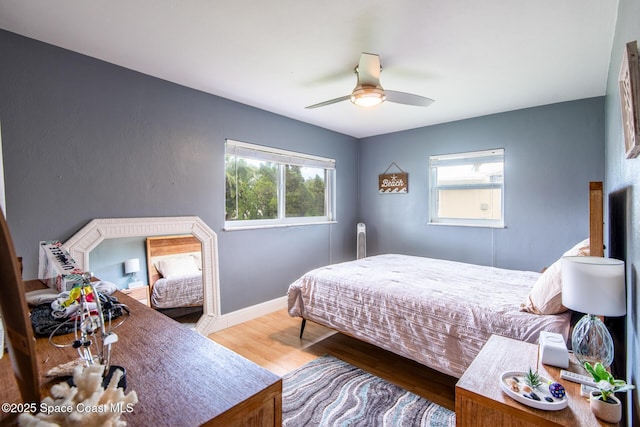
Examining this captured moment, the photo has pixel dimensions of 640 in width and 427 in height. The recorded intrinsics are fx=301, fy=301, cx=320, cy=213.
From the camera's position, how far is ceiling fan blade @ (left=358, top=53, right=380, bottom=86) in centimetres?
214

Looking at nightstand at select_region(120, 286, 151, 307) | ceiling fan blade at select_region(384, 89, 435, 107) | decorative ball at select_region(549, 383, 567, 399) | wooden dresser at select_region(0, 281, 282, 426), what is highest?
ceiling fan blade at select_region(384, 89, 435, 107)

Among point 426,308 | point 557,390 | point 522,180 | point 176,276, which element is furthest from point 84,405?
point 522,180

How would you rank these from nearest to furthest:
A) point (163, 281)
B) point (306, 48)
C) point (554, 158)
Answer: point (306, 48), point (163, 281), point (554, 158)

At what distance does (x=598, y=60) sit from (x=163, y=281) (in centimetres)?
406

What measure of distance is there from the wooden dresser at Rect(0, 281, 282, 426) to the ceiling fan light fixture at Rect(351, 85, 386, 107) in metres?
1.92

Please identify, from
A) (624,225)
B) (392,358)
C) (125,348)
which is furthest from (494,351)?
(125,348)

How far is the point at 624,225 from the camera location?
1409mm

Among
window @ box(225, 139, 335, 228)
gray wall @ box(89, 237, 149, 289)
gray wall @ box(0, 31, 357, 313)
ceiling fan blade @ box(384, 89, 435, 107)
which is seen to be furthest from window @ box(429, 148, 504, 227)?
gray wall @ box(89, 237, 149, 289)

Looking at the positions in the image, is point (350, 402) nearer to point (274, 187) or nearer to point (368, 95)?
point (368, 95)

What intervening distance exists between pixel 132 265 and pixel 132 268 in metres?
0.03

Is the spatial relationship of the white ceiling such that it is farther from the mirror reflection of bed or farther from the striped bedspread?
the striped bedspread

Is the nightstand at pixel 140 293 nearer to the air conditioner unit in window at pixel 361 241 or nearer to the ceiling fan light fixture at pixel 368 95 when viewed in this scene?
the ceiling fan light fixture at pixel 368 95

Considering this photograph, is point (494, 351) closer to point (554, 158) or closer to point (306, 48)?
point (306, 48)

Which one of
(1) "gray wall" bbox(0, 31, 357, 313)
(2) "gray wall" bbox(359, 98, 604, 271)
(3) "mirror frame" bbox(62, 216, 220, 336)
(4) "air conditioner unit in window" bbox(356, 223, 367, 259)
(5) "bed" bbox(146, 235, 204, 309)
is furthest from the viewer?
(4) "air conditioner unit in window" bbox(356, 223, 367, 259)
